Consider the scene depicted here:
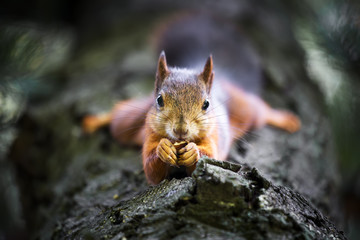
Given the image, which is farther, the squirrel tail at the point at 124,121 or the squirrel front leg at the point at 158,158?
the squirrel tail at the point at 124,121

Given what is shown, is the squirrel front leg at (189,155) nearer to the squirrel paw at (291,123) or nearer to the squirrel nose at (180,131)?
the squirrel nose at (180,131)

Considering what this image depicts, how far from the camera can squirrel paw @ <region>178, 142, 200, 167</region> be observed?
1.35 meters

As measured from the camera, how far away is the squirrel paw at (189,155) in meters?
1.35

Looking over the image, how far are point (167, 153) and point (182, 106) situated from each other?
0.26 meters

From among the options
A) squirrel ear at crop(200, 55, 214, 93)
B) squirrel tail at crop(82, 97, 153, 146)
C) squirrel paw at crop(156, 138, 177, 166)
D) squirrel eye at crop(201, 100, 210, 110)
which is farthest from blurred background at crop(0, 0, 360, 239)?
squirrel ear at crop(200, 55, 214, 93)

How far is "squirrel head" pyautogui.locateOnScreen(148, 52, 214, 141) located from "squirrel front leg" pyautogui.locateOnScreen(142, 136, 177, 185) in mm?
82

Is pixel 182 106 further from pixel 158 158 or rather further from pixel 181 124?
pixel 158 158

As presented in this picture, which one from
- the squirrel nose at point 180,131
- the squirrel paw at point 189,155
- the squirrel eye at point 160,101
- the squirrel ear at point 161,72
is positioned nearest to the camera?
the squirrel paw at point 189,155

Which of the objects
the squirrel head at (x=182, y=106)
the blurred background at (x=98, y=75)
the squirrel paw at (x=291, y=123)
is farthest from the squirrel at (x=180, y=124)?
the squirrel paw at (x=291, y=123)

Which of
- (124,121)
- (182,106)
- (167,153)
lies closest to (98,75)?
(124,121)

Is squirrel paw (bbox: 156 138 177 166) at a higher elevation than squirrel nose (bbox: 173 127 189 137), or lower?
lower

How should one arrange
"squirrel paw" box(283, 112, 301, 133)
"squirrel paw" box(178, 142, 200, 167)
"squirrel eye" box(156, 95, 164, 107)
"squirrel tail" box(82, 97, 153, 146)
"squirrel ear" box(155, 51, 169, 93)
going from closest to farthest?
1. "squirrel paw" box(178, 142, 200, 167)
2. "squirrel eye" box(156, 95, 164, 107)
3. "squirrel ear" box(155, 51, 169, 93)
4. "squirrel tail" box(82, 97, 153, 146)
5. "squirrel paw" box(283, 112, 301, 133)

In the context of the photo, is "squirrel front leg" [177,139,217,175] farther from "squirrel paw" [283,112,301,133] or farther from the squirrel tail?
"squirrel paw" [283,112,301,133]

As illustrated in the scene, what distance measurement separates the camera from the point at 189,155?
135cm
